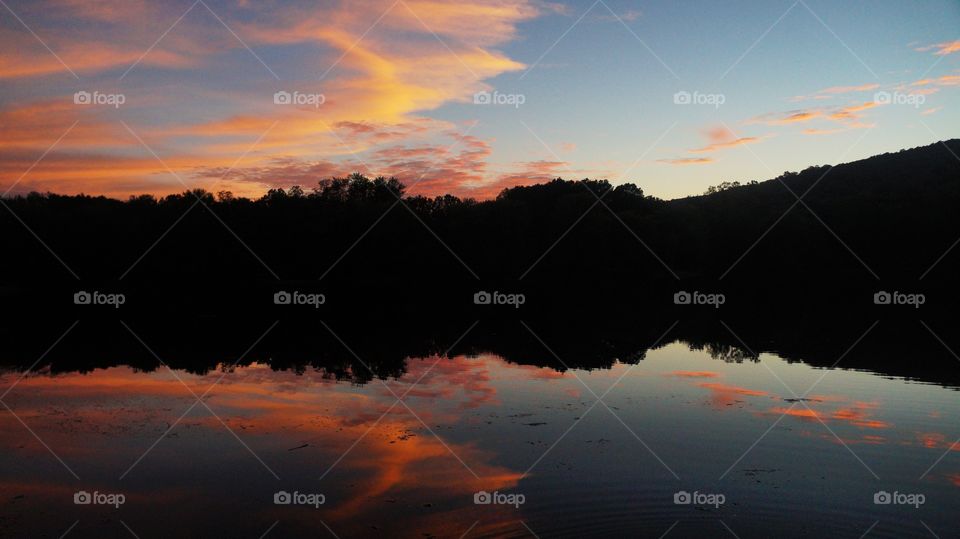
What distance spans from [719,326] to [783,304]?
47.3 feet

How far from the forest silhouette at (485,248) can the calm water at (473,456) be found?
32.6 m

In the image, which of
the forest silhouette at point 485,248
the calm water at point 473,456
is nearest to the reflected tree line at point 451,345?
the calm water at point 473,456

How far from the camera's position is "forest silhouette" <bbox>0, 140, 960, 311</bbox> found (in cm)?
5741

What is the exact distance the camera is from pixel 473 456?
38.8 feet

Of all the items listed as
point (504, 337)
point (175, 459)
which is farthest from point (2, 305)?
point (175, 459)

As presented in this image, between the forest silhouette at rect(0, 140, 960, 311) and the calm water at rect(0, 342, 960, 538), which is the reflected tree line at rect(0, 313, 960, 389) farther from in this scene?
the forest silhouette at rect(0, 140, 960, 311)

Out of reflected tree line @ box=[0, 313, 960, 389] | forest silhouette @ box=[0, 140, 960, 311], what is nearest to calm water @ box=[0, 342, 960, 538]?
reflected tree line @ box=[0, 313, 960, 389]

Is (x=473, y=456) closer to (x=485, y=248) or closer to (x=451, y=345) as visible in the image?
(x=451, y=345)

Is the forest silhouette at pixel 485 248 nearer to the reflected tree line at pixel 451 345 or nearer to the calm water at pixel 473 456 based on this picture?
the reflected tree line at pixel 451 345

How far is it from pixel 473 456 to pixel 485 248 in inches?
2191

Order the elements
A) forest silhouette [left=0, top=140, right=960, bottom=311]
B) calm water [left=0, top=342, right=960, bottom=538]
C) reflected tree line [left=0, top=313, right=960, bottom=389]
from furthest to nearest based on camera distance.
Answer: forest silhouette [left=0, top=140, right=960, bottom=311]
reflected tree line [left=0, top=313, right=960, bottom=389]
calm water [left=0, top=342, right=960, bottom=538]

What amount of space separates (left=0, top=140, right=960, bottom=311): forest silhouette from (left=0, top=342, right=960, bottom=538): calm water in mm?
32608

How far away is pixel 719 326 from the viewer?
3450cm

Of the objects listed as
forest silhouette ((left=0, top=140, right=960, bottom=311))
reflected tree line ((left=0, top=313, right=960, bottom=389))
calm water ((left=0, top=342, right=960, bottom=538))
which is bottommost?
calm water ((left=0, top=342, right=960, bottom=538))
